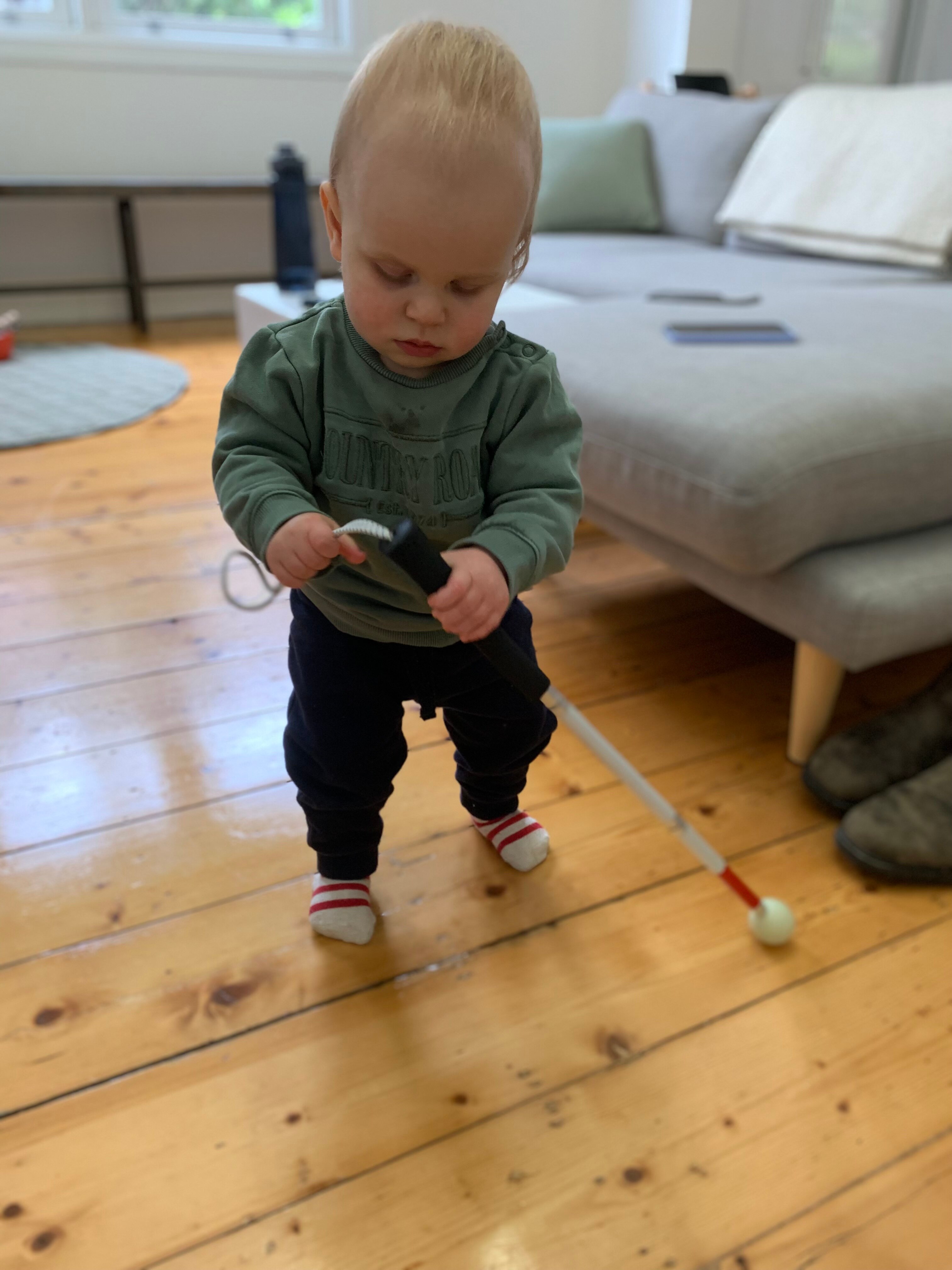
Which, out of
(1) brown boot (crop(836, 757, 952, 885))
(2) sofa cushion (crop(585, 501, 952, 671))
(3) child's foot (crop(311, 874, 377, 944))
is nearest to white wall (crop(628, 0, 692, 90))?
(2) sofa cushion (crop(585, 501, 952, 671))

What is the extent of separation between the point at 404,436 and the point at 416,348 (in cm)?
7

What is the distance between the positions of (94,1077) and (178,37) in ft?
12.4

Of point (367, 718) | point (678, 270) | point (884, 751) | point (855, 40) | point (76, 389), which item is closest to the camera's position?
point (367, 718)

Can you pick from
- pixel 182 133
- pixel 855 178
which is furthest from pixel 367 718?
pixel 182 133

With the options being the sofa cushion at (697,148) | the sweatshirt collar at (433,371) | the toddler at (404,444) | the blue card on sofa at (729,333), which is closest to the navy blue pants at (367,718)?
the toddler at (404,444)

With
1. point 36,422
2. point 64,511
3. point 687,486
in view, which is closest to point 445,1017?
point 687,486

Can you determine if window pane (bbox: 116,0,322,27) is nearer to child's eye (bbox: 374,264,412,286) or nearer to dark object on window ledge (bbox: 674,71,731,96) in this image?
dark object on window ledge (bbox: 674,71,731,96)

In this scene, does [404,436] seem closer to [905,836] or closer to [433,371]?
[433,371]

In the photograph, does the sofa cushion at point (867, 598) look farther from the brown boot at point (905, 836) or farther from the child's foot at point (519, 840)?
the child's foot at point (519, 840)

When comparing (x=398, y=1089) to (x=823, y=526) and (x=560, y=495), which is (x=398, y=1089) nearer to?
(x=560, y=495)

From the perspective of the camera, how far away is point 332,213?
65cm

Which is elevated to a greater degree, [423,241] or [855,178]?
[423,241]

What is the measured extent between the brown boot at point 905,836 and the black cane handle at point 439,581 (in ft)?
1.80

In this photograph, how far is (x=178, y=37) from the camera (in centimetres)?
348
